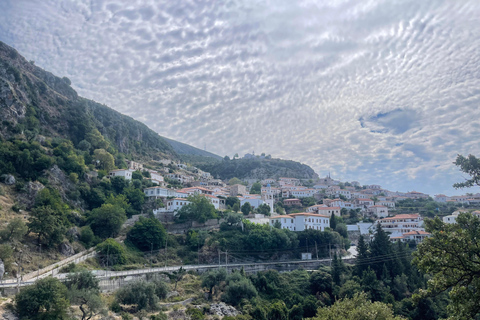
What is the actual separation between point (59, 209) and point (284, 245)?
3368cm

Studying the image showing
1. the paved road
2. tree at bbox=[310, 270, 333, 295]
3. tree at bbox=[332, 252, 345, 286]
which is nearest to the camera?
the paved road

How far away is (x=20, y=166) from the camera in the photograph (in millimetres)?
49094

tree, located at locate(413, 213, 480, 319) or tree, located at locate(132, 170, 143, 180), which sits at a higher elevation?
tree, located at locate(132, 170, 143, 180)

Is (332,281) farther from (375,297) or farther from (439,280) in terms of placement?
(439,280)

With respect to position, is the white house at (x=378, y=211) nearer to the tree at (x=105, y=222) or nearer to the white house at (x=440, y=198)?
the white house at (x=440, y=198)

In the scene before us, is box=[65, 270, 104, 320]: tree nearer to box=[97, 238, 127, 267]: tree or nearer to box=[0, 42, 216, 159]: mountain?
box=[97, 238, 127, 267]: tree

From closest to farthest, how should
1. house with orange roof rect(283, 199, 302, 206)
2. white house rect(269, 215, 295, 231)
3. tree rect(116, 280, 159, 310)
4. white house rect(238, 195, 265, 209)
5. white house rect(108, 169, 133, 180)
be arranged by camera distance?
1. tree rect(116, 280, 159, 310)
2. white house rect(269, 215, 295, 231)
3. white house rect(108, 169, 133, 180)
4. white house rect(238, 195, 265, 209)
5. house with orange roof rect(283, 199, 302, 206)

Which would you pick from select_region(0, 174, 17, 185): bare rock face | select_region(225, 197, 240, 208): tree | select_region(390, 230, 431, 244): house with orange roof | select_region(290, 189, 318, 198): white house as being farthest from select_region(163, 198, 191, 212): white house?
select_region(290, 189, 318, 198): white house

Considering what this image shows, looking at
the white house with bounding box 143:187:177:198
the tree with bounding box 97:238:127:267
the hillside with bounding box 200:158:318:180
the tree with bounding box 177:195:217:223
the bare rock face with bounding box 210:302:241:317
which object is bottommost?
the bare rock face with bounding box 210:302:241:317

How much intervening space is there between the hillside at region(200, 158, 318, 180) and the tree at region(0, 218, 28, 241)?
105391 mm

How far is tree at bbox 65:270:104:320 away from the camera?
26.8m

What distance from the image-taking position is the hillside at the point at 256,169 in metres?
141

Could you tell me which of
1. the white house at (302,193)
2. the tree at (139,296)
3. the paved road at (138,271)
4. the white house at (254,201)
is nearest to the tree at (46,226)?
the paved road at (138,271)

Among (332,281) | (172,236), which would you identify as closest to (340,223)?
(332,281)
